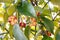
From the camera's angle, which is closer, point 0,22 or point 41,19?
point 41,19

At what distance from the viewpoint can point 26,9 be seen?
358 millimetres

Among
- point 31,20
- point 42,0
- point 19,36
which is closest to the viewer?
point 19,36

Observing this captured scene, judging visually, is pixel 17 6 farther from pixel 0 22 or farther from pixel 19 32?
pixel 0 22

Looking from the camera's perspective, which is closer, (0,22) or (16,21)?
(16,21)

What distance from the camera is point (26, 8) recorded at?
36 cm

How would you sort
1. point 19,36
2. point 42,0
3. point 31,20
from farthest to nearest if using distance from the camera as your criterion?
1. point 42,0
2. point 31,20
3. point 19,36

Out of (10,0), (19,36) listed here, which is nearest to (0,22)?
(10,0)

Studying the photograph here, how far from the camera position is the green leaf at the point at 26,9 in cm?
34

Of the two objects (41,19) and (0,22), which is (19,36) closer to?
(41,19)

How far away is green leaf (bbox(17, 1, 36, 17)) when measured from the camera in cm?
34

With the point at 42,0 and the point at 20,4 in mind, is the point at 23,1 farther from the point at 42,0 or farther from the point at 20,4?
the point at 42,0

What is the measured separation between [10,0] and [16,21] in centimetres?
7

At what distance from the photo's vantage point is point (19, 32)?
35 cm

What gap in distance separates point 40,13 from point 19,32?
0.35 ft
